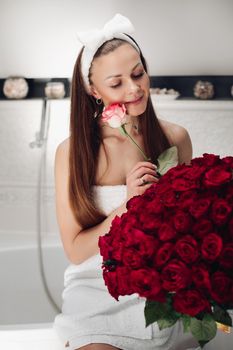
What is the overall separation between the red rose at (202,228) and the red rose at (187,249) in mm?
19

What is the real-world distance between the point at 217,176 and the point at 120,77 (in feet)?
2.86

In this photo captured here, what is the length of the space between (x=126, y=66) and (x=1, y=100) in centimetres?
63

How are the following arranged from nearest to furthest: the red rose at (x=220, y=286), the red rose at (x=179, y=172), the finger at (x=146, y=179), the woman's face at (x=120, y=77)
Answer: the red rose at (x=220, y=286), the red rose at (x=179, y=172), the finger at (x=146, y=179), the woman's face at (x=120, y=77)

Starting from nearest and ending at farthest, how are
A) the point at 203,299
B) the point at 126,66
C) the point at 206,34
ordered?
the point at 203,299
the point at 126,66
the point at 206,34

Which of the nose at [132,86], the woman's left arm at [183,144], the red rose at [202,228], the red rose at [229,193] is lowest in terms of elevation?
the woman's left arm at [183,144]

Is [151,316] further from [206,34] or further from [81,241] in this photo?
[206,34]

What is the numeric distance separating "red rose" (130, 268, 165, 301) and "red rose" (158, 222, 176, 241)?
0.19 ft

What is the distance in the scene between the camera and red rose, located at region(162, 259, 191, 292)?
2.93ft

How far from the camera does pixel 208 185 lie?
962 millimetres

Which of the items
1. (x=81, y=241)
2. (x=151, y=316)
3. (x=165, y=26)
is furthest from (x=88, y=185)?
(x=151, y=316)

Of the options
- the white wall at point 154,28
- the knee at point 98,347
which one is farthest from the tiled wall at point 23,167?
the knee at point 98,347

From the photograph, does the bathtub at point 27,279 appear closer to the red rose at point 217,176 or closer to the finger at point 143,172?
the finger at point 143,172

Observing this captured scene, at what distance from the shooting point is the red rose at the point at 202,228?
0.93 metres

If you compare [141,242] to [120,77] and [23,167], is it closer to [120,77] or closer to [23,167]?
[120,77]
